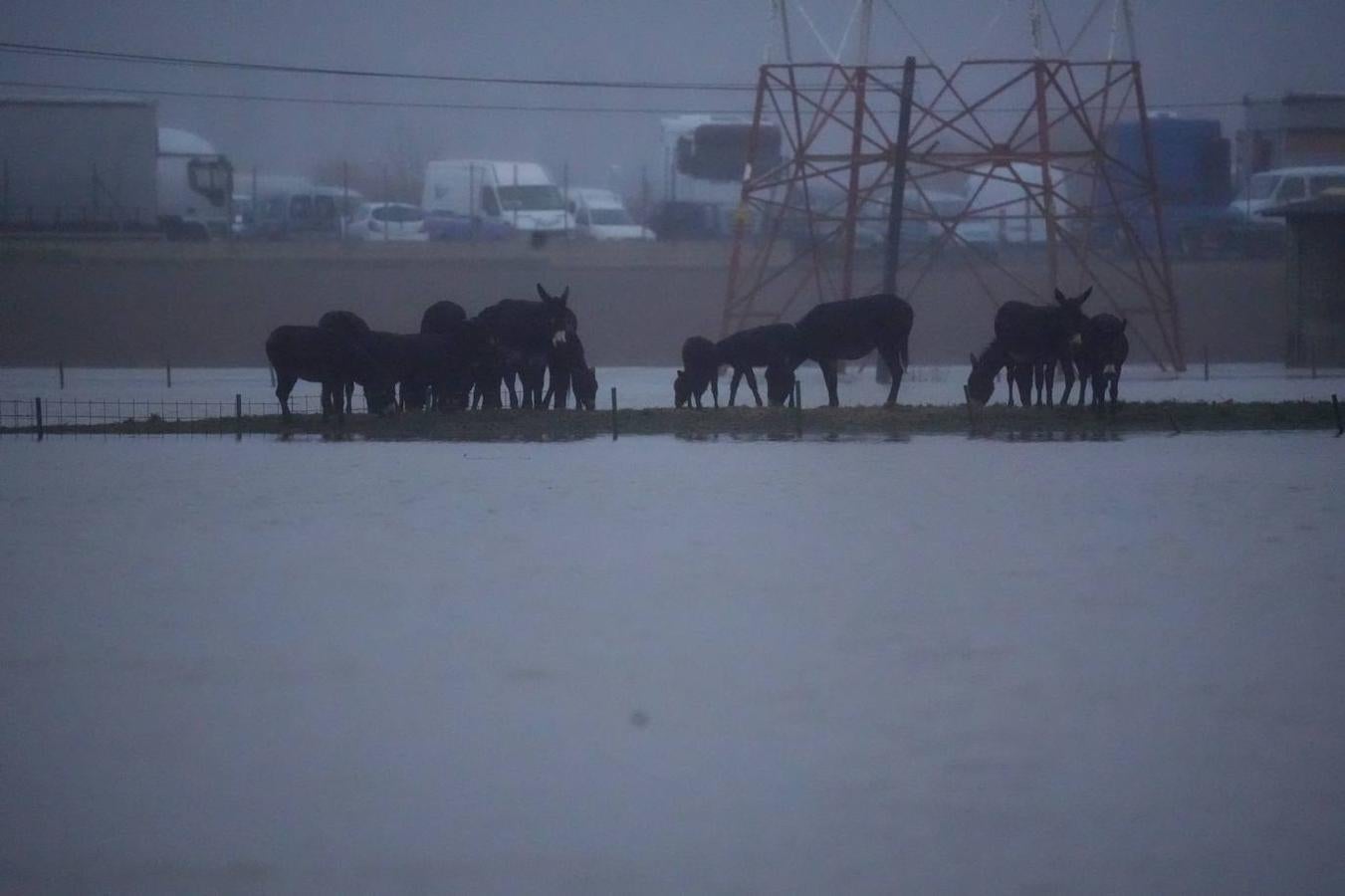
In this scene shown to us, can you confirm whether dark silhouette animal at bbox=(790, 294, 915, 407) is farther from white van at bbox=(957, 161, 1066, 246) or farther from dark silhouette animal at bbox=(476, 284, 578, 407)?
white van at bbox=(957, 161, 1066, 246)

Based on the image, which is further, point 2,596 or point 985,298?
point 985,298

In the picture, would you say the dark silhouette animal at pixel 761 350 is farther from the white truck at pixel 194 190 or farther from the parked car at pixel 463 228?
the white truck at pixel 194 190

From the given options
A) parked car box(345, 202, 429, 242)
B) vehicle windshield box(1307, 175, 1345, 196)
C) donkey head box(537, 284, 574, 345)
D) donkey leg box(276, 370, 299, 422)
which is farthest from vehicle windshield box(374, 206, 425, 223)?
donkey leg box(276, 370, 299, 422)

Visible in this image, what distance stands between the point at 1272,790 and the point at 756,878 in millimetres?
2405

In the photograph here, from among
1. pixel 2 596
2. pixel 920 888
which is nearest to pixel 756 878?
pixel 920 888

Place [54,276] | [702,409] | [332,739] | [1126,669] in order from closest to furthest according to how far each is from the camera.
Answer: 1. [332,739]
2. [1126,669]
3. [702,409]
4. [54,276]

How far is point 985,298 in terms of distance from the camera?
50531 mm

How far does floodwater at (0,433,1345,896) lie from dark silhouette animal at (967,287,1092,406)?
8124 millimetres

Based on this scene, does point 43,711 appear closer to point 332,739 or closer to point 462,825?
point 332,739

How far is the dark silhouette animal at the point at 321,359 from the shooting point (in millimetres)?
25609

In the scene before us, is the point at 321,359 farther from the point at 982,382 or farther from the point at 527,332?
the point at 982,382

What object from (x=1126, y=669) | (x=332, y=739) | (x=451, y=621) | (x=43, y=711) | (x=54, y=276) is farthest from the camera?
(x=54, y=276)

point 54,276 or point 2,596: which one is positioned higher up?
point 54,276

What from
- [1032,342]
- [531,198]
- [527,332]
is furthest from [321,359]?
[531,198]
